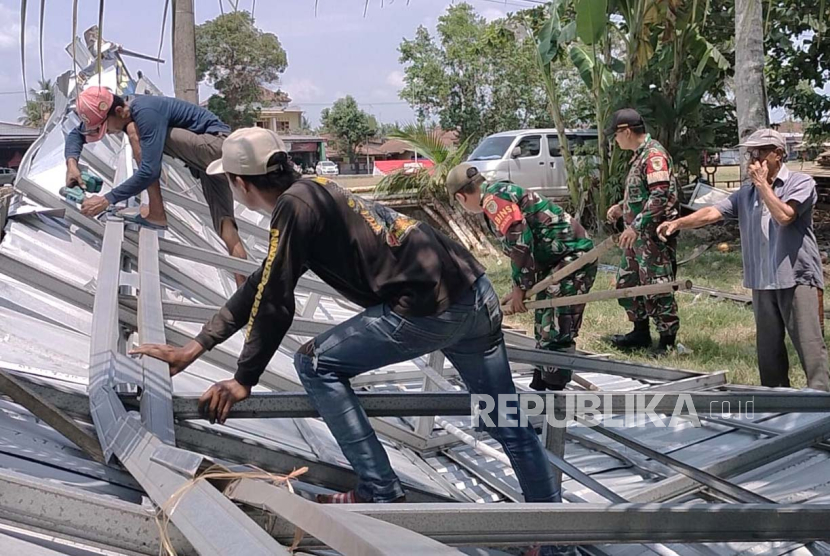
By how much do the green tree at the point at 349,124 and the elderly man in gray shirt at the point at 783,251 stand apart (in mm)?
45010

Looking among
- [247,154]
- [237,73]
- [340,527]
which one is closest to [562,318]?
[247,154]

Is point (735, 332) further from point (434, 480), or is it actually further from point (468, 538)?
point (468, 538)

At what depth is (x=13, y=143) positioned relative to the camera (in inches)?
1315

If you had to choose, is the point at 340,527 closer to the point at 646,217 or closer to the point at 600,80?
the point at 646,217

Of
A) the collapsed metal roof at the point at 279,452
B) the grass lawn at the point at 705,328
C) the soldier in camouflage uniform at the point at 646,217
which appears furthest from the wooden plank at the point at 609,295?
the grass lawn at the point at 705,328

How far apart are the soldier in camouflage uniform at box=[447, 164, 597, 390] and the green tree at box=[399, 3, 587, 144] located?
22.5m

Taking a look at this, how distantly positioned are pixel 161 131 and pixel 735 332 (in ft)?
15.2

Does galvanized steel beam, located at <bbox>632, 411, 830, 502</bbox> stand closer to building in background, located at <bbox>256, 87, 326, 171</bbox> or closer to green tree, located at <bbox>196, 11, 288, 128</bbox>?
building in background, located at <bbox>256, 87, 326, 171</bbox>

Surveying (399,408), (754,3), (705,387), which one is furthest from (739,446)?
(754,3)

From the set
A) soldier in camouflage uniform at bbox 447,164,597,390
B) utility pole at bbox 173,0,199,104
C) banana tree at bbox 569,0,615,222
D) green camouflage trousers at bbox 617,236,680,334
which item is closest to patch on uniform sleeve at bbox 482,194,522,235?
soldier in camouflage uniform at bbox 447,164,597,390

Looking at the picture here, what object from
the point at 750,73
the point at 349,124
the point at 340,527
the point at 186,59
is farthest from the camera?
the point at 349,124

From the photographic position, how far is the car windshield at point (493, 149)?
47.9 ft

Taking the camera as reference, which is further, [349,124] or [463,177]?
[349,124]

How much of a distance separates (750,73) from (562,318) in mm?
4167
